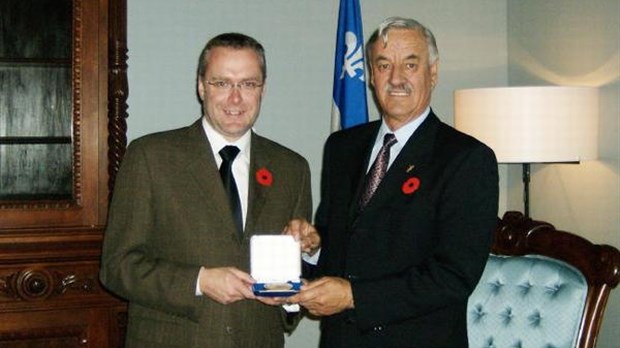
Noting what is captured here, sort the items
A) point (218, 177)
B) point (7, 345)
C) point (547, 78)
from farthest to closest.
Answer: point (547, 78)
point (7, 345)
point (218, 177)

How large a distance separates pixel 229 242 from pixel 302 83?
1808mm

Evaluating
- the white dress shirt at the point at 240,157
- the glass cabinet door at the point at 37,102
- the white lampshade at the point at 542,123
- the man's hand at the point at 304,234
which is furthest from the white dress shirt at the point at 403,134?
the glass cabinet door at the point at 37,102

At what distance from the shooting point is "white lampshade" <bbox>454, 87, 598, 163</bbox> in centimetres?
312

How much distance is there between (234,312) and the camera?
2.05m

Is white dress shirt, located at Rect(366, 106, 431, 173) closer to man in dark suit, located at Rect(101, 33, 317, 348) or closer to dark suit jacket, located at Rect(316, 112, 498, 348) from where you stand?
dark suit jacket, located at Rect(316, 112, 498, 348)

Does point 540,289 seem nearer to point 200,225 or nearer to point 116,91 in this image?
point 200,225

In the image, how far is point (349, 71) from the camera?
356cm

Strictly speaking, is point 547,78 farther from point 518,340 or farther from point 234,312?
point 234,312

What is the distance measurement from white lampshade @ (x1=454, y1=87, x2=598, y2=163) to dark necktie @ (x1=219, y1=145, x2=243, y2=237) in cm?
139

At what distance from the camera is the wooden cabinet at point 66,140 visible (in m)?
2.96

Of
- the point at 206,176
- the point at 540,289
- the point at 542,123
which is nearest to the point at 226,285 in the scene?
the point at 206,176

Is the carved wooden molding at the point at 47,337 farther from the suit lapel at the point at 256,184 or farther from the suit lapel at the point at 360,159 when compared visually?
the suit lapel at the point at 360,159

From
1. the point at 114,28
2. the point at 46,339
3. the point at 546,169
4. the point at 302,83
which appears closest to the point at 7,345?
the point at 46,339

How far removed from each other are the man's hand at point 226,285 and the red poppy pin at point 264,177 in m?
0.28
